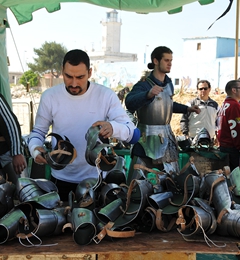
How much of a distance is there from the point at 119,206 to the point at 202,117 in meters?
3.95

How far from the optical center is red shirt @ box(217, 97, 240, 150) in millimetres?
4695

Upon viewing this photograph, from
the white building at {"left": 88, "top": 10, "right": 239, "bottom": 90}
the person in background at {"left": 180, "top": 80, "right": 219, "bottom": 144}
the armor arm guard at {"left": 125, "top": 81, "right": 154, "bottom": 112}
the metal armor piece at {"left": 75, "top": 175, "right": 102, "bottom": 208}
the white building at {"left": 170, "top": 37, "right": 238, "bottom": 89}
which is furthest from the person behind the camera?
the white building at {"left": 88, "top": 10, "right": 239, "bottom": 90}

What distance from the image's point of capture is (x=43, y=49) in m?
50.9

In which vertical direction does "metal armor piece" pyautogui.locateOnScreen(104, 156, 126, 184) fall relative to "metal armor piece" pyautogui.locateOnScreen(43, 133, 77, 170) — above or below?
below

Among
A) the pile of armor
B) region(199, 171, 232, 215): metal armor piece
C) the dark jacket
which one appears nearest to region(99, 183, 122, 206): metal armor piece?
the pile of armor

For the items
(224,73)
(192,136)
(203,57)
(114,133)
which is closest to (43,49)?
(203,57)

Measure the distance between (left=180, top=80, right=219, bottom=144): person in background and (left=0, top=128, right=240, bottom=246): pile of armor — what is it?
3495 mm

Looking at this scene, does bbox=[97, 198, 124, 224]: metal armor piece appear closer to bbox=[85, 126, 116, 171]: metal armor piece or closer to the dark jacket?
bbox=[85, 126, 116, 171]: metal armor piece

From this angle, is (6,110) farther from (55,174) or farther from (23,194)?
(23,194)

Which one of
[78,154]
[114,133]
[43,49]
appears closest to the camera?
[114,133]

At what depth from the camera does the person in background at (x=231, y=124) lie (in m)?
4.70

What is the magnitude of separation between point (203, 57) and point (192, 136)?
101 ft

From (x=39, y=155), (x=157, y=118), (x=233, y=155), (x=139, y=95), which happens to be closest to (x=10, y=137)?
(x=39, y=155)

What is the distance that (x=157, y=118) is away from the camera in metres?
4.31
